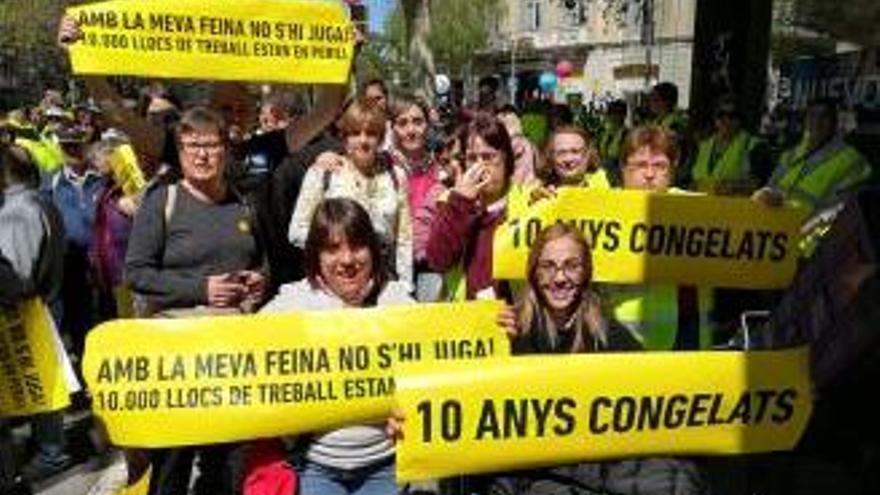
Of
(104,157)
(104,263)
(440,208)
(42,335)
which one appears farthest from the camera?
(104,157)

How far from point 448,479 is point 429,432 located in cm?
38

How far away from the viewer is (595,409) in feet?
13.7

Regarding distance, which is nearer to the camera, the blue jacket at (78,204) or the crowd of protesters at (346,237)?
the crowd of protesters at (346,237)

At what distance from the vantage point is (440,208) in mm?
5320

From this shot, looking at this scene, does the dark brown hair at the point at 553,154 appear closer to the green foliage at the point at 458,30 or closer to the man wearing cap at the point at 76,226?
the man wearing cap at the point at 76,226

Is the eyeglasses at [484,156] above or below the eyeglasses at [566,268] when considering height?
above

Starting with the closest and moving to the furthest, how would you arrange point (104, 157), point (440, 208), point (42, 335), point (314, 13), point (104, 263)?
1. point (440, 208)
2. point (42, 335)
3. point (314, 13)
4. point (104, 263)
5. point (104, 157)

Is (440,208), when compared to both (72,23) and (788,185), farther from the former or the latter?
(788,185)

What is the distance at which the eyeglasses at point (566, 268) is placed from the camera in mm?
4480

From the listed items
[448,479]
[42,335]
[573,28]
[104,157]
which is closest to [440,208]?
[448,479]

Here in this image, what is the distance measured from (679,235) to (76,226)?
492 cm

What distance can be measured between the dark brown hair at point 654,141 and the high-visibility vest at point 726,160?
17.4ft

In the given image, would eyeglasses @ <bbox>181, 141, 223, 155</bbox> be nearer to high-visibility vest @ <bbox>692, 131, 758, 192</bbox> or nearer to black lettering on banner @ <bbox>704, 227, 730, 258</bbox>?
black lettering on banner @ <bbox>704, 227, 730, 258</bbox>

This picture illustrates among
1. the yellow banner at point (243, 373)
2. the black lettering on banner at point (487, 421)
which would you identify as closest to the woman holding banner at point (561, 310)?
the black lettering on banner at point (487, 421)
